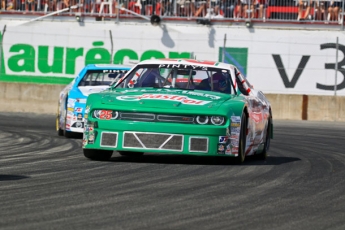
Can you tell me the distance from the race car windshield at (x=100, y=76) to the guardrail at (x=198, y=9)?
15.3 metres

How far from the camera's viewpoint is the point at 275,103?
2723 centimetres

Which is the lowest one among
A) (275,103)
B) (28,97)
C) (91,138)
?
(28,97)

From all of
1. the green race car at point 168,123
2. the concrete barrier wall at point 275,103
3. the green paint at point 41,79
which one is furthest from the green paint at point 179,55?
the green race car at point 168,123

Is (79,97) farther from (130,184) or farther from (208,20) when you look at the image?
(208,20)

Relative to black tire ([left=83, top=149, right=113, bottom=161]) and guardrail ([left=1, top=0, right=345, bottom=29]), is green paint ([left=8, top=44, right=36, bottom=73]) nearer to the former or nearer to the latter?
guardrail ([left=1, top=0, right=345, bottom=29])

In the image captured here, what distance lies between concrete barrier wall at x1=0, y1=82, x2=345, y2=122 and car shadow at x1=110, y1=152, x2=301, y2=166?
14318mm

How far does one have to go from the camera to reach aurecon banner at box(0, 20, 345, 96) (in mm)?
30391

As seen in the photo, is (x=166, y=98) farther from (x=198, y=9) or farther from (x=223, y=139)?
(x=198, y=9)

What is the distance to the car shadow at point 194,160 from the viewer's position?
11.3 metres

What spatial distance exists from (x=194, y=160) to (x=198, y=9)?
836 inches

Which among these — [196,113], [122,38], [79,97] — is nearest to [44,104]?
[122,38]

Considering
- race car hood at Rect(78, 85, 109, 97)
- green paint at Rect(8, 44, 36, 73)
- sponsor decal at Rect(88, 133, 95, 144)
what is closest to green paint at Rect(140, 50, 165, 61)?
green paint at Rect(8, 44, 36, 73)

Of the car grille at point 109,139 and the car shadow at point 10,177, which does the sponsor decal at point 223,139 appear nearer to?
the car grille at point 109,139

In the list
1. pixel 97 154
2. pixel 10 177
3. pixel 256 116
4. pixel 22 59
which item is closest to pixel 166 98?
pixel 97 154
